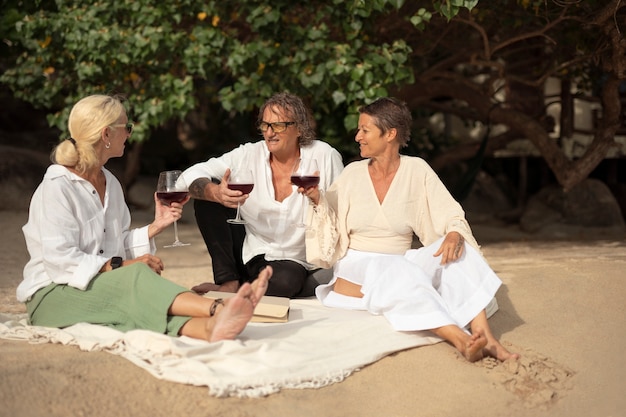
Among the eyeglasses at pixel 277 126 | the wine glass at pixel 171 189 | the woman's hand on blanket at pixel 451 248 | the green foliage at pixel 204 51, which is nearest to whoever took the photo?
the wine glass at pixel 171 189

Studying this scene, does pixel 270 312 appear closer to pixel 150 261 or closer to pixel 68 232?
pixel 150 261

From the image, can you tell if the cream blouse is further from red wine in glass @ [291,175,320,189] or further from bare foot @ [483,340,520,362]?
bare foot @ [483,340,520,362]

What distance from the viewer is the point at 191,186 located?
Result: 4754 mm

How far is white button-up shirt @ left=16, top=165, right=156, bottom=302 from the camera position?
3.60 metres

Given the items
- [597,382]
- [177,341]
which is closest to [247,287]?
[177,341]

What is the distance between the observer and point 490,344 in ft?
12.6

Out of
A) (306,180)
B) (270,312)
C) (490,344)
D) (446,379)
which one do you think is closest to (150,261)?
(270,312)

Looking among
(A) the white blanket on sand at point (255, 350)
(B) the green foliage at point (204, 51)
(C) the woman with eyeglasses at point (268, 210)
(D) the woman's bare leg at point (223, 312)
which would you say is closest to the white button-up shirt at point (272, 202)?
(C) the woman with eyeglasses at point (268, 210)

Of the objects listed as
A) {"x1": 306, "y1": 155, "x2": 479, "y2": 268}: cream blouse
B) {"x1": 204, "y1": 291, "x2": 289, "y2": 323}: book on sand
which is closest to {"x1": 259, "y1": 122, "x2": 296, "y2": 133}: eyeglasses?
{"x1": 306, "y1": 155, "x2": 479, "y2": 268}: cream blouse

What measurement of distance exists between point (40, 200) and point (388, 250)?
1.87 meters

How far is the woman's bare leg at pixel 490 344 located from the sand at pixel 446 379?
0.16 ft

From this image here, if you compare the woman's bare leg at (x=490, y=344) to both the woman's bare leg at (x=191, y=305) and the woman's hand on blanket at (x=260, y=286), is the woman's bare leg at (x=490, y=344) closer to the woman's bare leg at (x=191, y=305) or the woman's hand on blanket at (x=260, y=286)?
the woman's hand on blanket at (x=260, y=286)

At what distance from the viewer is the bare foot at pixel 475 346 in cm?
365

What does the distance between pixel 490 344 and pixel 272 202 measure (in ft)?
5.33
